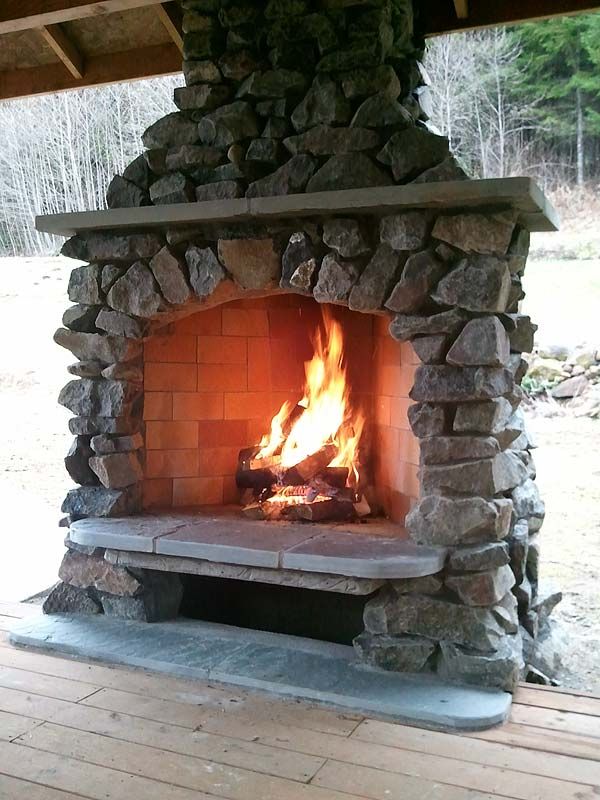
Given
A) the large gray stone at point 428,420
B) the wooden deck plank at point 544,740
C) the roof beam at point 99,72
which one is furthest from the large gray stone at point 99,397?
the wooden deck plank at point 544,740

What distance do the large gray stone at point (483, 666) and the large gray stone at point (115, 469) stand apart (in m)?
1.45

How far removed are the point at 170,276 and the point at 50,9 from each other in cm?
115

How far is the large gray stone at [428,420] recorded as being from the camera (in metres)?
2.67

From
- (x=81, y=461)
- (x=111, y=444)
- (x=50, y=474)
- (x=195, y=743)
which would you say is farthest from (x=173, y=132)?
(x=50, y=474)

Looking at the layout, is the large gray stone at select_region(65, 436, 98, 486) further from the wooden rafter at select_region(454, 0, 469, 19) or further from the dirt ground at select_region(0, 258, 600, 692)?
the wooden rafter at select_region(454, 0, 469, 19)

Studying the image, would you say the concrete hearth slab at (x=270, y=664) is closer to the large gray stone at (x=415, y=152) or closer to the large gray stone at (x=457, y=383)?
the large gray stone at (x=457, y=383)

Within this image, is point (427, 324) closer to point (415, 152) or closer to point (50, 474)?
point (415, 152)

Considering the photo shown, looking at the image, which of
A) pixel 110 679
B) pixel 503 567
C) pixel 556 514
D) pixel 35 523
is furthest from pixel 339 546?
pixel 35 523

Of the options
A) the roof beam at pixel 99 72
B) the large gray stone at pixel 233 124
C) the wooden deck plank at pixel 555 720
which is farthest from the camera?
the roof beam at pixel 99 72

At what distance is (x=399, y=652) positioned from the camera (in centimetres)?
263

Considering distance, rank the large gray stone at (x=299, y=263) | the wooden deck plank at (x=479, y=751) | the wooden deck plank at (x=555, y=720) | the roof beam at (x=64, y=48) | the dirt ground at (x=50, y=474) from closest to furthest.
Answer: the wooden deck plank at (x=479, y=751) → the wooden deck plank at (x=555, y=720) → the large gray stone at (x=299, y=263) → the roof beam at (x=64, y=48) → the dirt ground at (x=50, y=474)

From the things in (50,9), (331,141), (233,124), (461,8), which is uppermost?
(461,8)

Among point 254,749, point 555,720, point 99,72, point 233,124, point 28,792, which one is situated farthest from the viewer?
point 99,72

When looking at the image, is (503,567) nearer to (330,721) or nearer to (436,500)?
(436,500)
